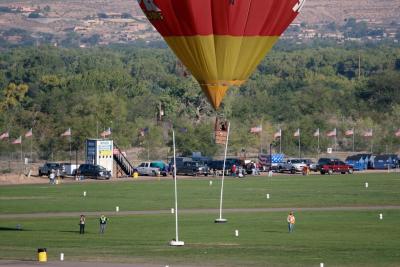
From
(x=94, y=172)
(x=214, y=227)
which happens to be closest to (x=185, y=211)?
(x=214, y=227)

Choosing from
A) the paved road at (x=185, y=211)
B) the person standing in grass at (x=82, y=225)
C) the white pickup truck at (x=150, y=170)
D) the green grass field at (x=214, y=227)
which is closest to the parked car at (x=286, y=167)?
the white pickup truck at (x=150, y=170)

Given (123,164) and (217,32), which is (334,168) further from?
(217,32)

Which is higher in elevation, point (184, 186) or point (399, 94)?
point (399, 94)

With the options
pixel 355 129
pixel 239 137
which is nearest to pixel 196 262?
pixel 239 137

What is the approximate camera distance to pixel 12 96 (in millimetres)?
197000

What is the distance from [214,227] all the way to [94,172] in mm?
48329

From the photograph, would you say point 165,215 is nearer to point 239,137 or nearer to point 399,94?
point 239,137

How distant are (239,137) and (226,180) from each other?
1495 inches

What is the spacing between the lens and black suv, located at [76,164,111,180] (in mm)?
110312

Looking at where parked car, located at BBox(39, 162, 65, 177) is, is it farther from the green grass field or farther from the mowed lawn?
the green grass field

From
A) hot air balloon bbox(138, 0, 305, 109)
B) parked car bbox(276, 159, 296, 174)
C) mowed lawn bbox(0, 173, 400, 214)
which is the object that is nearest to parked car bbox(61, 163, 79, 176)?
mowed lawn bbox(0, 173, 400, 214)

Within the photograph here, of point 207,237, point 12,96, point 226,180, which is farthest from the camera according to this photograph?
point 12,96

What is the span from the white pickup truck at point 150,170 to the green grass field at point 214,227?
15.8 metres

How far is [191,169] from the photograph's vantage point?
11500 cm
